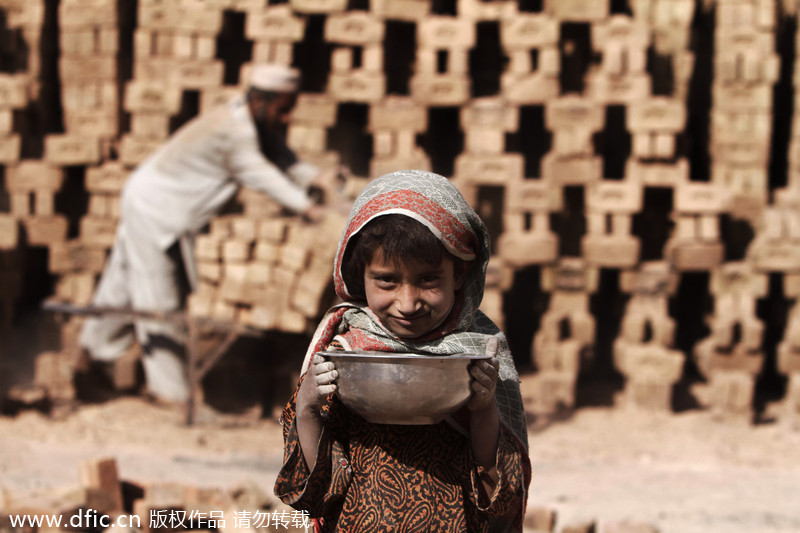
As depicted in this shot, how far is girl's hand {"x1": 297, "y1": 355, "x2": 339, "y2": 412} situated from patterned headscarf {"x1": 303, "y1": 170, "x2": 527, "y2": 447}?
0.16 m

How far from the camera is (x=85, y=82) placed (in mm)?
8672

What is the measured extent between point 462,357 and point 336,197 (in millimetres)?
5410

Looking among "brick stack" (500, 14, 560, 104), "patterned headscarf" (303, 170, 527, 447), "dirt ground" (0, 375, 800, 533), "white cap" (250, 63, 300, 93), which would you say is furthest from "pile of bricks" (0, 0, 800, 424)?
"patterned headscarf" (303, 170, 527, 447)

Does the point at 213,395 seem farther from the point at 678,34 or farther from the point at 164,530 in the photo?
the point at 678,34

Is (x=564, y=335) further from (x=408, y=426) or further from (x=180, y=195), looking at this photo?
(x=408, y=426)

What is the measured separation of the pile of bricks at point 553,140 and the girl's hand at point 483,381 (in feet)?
19.0

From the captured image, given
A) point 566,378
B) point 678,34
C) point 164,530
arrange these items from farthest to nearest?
point 678,34 < point 566,378 < point 164,530

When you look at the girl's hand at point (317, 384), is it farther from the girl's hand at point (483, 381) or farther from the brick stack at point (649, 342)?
the brick stack at point (649, 342)

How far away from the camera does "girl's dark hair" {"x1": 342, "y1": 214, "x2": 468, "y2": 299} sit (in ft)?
7.20

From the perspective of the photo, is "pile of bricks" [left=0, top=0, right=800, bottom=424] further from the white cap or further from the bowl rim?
the bowl rim

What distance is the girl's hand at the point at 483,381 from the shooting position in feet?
6.94

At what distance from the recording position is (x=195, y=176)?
302 inches

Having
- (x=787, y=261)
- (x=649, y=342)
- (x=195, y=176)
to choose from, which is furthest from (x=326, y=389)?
(x=787, y=261)

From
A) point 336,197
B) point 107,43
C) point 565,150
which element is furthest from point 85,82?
point 565,150
